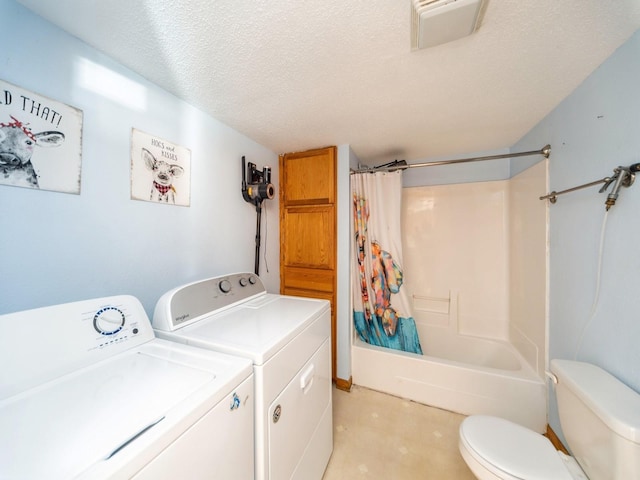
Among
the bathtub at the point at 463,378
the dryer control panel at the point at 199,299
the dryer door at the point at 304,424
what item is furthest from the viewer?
the bathtub at the point at 463,378

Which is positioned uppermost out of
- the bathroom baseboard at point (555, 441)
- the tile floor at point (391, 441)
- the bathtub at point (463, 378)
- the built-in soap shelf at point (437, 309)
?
the built-in soap shelf at point (437, 309)

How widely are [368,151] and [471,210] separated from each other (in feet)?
4.08

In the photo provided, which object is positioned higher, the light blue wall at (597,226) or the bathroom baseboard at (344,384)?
the light blue wall at (597,226)

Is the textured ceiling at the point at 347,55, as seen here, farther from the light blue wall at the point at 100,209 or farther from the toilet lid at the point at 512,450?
the toilet lid at the point at 512,450

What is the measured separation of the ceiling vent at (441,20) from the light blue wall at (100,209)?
132cm

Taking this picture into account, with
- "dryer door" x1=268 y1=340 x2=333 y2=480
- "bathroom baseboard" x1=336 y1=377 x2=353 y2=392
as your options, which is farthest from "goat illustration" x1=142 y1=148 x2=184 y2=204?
"bathroom baseboard" x1=336 y1=377 x2=353 y2=392

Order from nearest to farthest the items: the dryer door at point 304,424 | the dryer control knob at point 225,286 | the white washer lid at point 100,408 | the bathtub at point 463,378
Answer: the white washer lid at point 100,408
the dryer door at point 304,424
the dryer control knob at point 225,286
the bathtub at point 463,378

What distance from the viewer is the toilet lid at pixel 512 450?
94 centimetres

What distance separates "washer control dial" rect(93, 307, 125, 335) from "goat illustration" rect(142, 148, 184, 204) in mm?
604

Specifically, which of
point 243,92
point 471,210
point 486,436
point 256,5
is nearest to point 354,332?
point 486,436

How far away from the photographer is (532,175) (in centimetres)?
179

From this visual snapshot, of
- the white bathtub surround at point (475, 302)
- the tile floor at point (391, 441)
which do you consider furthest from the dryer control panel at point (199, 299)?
the white bathtub surround at point (475, 302)

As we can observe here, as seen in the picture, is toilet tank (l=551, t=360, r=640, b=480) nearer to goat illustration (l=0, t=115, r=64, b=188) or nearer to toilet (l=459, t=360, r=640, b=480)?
toilet (l=459, t=360, r=640, b=480)

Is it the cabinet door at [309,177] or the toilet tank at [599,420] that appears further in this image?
the cabinet door at [309,177]
